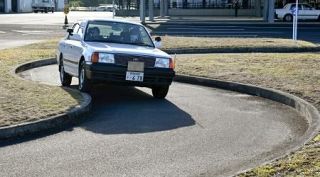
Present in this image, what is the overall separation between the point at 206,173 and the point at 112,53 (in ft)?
16.6

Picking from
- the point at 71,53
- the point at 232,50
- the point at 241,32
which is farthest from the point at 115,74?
the point at 241,32

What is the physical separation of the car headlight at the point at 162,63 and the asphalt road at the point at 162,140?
27.8 inches

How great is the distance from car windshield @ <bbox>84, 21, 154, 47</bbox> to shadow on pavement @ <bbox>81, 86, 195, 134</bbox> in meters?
1.10

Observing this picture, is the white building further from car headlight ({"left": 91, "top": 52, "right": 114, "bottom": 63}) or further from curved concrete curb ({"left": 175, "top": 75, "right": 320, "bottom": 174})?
car headlight ({"left": 91, "top": 52, "right": 114, "bottom": 63})

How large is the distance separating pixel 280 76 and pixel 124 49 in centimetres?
401

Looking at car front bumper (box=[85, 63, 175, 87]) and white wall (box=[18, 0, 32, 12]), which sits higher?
white wall (box=[18, 0, 32, 12])

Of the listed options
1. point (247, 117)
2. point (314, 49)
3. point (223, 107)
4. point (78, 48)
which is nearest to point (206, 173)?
point (247, 117)

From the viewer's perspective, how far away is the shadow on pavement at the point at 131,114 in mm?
8727

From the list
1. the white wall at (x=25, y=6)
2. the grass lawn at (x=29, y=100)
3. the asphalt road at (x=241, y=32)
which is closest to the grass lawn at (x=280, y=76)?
the grass lawn at (x=29, y=100)

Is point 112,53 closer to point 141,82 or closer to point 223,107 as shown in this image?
point 141,82

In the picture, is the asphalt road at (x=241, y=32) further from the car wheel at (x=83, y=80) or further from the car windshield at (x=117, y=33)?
the car wheel at (x=83, y=80)

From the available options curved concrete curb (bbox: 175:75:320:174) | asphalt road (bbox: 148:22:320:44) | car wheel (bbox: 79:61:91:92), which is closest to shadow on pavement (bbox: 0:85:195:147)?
car wheel (bbox: 79:61:91:92)

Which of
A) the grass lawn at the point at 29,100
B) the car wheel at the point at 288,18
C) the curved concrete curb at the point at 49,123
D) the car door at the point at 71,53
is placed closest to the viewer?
the curved concrete curb at the point at 49,123

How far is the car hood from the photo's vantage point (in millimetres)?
10984
